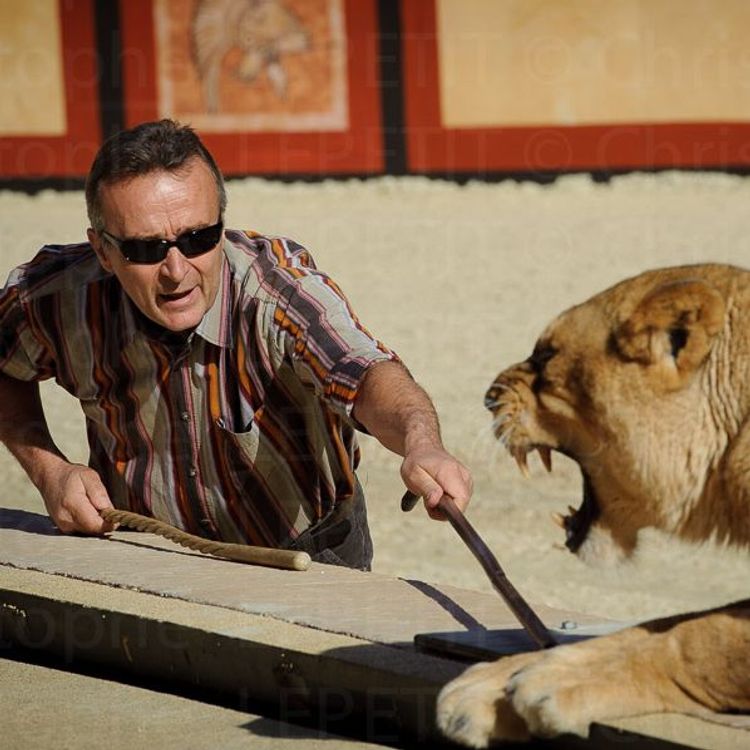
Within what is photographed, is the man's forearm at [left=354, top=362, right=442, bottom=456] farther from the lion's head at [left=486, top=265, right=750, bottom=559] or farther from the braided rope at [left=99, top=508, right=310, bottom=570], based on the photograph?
the braided rope at [left=99, top=508, right=310, bottom=570]

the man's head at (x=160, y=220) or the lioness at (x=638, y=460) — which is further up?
the man's head at (x=160, y=220)

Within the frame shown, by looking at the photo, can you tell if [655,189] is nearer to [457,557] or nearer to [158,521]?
[457,557]

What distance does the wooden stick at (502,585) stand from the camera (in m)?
3.07

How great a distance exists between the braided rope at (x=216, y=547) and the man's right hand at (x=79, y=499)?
3cm

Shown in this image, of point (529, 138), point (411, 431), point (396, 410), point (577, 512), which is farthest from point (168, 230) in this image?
point (529, 138)

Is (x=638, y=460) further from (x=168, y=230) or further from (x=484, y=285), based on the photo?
(x=484, y=285)

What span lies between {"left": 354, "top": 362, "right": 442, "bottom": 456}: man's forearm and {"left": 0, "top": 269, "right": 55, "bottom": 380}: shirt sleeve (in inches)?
38.3

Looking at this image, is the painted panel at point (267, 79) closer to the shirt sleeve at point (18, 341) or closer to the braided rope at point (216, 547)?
the shirt sleeve at point (18, 341)

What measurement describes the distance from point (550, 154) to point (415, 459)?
15.0 m

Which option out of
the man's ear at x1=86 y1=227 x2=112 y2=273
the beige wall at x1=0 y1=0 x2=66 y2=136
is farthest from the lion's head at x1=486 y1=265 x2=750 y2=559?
the beige wall at x1=0 y1=0 x2=66 y2=136

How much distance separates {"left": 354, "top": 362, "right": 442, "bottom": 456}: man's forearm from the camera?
139 inches

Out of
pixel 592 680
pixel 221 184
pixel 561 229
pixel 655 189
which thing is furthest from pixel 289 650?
pixel 655 189

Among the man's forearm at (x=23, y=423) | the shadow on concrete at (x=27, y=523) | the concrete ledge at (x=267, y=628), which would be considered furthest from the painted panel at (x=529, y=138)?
the concrete ledge at (x=267, y=628)

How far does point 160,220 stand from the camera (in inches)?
157
